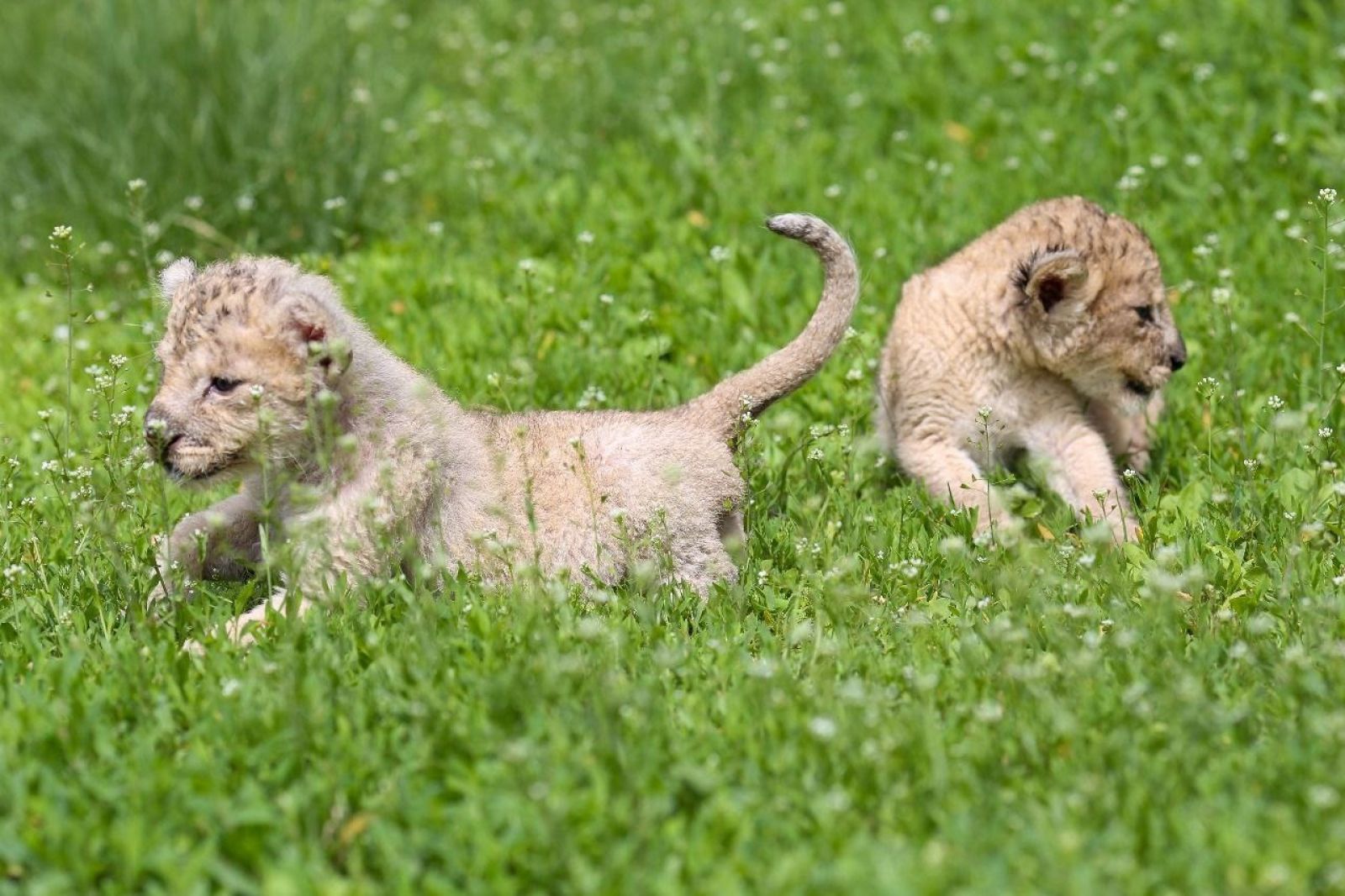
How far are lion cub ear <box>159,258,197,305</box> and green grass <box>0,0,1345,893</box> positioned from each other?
0.96 ft

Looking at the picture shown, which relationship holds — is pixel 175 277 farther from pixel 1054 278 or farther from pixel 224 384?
pixel 1054 278

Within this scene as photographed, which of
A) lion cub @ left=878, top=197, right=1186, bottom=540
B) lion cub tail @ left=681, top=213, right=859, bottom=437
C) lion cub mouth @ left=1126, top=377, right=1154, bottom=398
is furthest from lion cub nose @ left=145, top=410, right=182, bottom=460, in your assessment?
lion cub mouth @ left=1126, top=377, right=1154, bottom=398

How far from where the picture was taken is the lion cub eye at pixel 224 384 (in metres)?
4.98

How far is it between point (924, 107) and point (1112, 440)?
10.6 feet

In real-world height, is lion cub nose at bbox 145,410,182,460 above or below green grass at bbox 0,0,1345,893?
above

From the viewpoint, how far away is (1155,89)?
9.12m

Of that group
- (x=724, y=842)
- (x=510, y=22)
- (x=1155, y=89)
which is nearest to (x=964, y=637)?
(x=724, y=842)

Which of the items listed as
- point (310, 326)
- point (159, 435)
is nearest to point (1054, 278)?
point (310, 326)

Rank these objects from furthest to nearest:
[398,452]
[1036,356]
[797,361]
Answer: [1036,356], [797,361], [398,452]

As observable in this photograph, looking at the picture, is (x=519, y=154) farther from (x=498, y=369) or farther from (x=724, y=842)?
(x=724, y=842)

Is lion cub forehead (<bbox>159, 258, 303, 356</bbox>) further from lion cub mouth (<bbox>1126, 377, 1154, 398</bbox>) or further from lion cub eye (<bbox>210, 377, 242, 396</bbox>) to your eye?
lion cub mouth (<bbox>1126, 377, 1154, 398</bbox>)

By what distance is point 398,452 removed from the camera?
17.0 feet

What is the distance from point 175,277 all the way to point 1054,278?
3229mm

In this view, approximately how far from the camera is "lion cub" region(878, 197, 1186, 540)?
6480 millimetres
